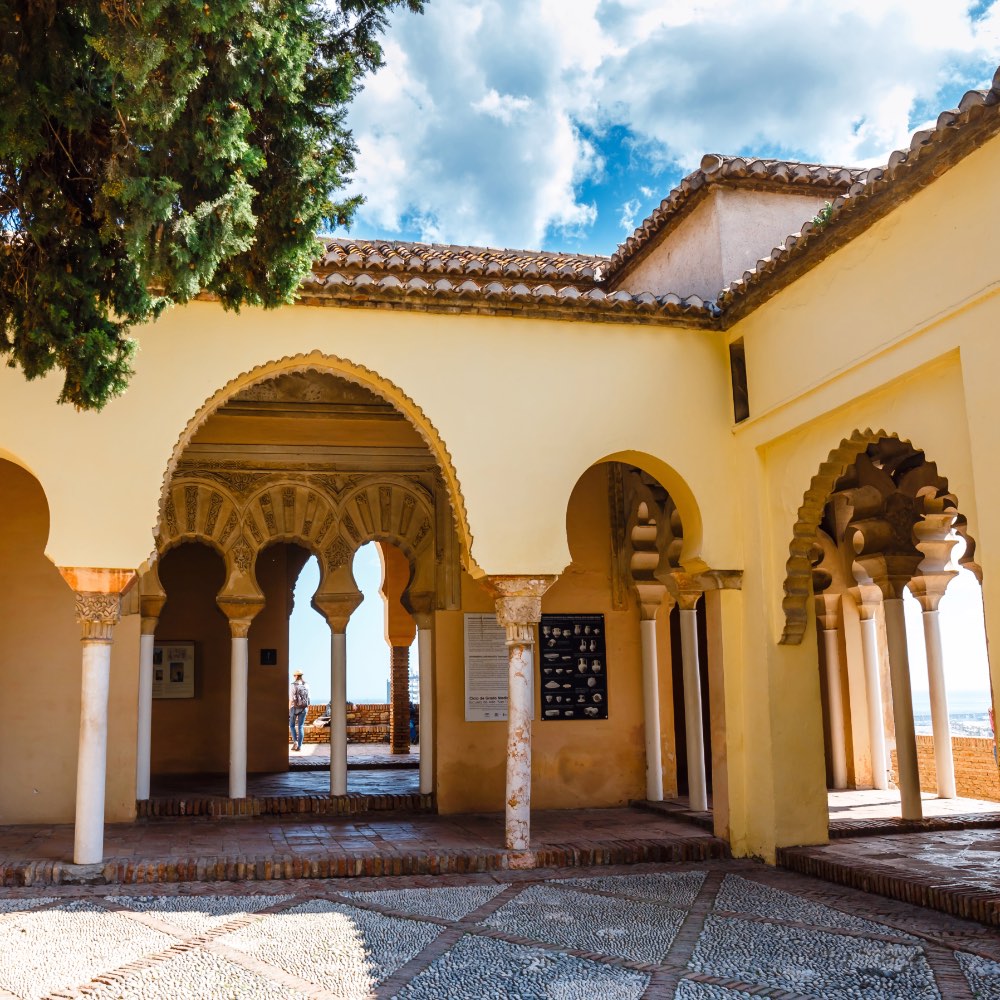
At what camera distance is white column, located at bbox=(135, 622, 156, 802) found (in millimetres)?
9297

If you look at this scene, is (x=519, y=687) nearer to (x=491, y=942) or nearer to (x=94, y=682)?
(x=491, y=942)

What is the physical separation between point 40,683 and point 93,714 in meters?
2.34

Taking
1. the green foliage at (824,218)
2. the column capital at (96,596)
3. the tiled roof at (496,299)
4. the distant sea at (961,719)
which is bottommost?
the distant sea at (961,719)

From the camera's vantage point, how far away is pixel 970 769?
37.5 feet

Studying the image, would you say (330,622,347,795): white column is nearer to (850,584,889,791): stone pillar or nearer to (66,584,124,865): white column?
(66,584,124,865): white column

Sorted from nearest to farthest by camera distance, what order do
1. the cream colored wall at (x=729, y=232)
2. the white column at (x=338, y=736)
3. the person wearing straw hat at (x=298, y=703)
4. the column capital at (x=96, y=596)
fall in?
the column capital at (x=96, y=596), the cream colored wall at (x=729, y=232), the white column at (x=338, y=736), the person wearing straw hat at (x=298, y=703)

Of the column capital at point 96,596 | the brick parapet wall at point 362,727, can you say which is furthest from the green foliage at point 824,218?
the brick parapet wall at point 362,727

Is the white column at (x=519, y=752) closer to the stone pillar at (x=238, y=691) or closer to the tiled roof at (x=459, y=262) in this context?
the stone pillar at (x=238, y=691)

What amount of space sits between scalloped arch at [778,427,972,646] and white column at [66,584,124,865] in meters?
4.73

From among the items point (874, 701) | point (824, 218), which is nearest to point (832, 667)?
point (874, 701)

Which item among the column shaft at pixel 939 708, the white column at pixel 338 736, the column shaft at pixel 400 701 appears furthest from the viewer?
the column shaft at pixel 400 701

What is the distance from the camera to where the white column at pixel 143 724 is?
9.30m

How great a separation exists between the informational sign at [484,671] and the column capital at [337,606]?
1.12 metres

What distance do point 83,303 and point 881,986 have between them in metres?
4.90
